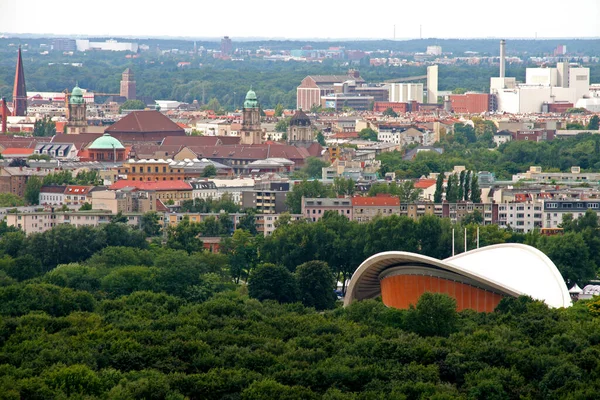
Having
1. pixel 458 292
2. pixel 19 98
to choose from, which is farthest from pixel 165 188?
pixel 19 98

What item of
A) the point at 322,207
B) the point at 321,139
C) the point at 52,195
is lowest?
the point at 321,139

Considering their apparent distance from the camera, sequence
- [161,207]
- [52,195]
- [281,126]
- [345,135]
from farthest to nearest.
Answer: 1. [281,126]
2. [345,135]
3. [52,195]
4. [161,207]

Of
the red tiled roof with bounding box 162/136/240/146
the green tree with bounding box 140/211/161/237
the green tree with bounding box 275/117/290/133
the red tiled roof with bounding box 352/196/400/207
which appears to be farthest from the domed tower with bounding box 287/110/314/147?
the green tree with bounding box 140/211/161/237

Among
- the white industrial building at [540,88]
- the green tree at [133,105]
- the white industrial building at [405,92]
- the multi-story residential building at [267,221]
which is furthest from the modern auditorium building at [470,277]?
the white industrial building at [405,92]

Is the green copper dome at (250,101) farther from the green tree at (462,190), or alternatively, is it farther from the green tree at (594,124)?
the green tree at (462,190)

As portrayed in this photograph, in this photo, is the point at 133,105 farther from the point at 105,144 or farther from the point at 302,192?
the point at 302,192

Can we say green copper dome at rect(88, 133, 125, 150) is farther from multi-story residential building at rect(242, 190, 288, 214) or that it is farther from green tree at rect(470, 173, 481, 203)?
green tree at rect(470, 173, 481, 203)
